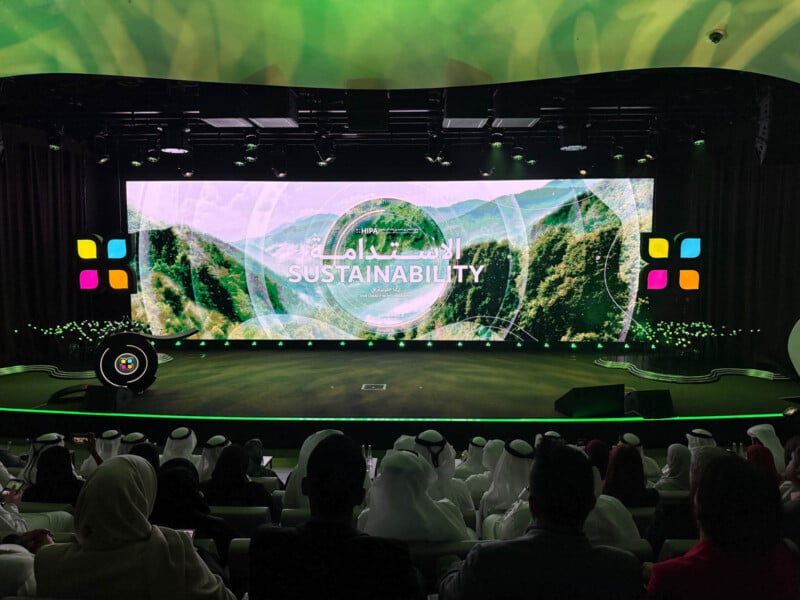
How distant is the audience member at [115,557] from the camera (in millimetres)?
1557

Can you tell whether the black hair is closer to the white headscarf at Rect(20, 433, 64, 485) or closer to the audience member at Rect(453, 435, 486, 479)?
the audience member at Rect(453, 435, 486, 479)

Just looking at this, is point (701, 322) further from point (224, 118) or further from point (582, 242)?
point (224, 118)

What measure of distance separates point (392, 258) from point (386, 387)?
341cm

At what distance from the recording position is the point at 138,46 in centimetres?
208

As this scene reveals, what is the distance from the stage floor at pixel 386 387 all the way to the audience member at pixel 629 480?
10.3 ft

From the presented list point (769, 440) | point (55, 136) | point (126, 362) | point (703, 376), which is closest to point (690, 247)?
point (703, 376)

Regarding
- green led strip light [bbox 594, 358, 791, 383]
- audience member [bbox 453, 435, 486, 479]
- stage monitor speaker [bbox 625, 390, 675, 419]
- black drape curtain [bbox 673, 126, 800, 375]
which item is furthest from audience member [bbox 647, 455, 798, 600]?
black drape curtain [bbox 673, 126, 800, 375]

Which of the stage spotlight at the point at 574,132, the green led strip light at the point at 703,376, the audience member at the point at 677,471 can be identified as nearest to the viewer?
the audience member at the point at 677,471

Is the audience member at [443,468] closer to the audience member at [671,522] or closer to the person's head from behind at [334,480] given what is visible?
the audience member at [671,522]

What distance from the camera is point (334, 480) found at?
1.45 metres

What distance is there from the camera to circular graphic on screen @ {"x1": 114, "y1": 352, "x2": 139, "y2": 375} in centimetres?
694

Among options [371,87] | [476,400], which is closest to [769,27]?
[371,87]

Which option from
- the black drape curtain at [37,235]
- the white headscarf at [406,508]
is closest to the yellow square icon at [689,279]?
the white headscarf at [406,508]

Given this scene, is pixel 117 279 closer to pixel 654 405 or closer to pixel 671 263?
pixel 654 405
